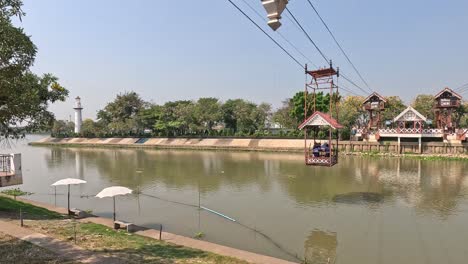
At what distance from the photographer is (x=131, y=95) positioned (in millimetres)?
82688

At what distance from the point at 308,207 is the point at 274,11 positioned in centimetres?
1472

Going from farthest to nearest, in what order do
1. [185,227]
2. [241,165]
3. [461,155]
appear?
A: [461,155], [241,165], [185,227]

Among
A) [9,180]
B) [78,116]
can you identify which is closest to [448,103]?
[9,180]

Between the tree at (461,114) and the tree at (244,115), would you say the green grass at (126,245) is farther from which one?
the tree at (461,114)

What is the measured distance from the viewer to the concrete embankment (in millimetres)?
44344

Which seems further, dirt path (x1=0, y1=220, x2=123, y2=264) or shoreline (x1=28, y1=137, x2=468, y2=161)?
shoreline (x1=28, y1=137, x2=468, y2=161)

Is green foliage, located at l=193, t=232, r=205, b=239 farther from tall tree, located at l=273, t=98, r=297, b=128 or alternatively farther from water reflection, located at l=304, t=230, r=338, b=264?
tall tree, located at l=273, t=98, r=297, b=128

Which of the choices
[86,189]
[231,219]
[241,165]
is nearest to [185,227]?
[231,219]

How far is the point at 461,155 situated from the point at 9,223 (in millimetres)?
45959

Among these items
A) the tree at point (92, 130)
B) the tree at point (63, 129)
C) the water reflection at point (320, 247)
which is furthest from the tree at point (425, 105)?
the tree at point (63, 129)

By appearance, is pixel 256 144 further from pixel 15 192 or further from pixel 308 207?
pixel 15 192

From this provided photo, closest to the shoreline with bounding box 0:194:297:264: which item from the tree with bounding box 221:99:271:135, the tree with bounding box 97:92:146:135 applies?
the tree with bounding box 221:99:271:135

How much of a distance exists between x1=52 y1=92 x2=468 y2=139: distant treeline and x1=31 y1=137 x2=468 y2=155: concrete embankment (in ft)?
8.99

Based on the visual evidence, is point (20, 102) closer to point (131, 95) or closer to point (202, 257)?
point (202, 257)
